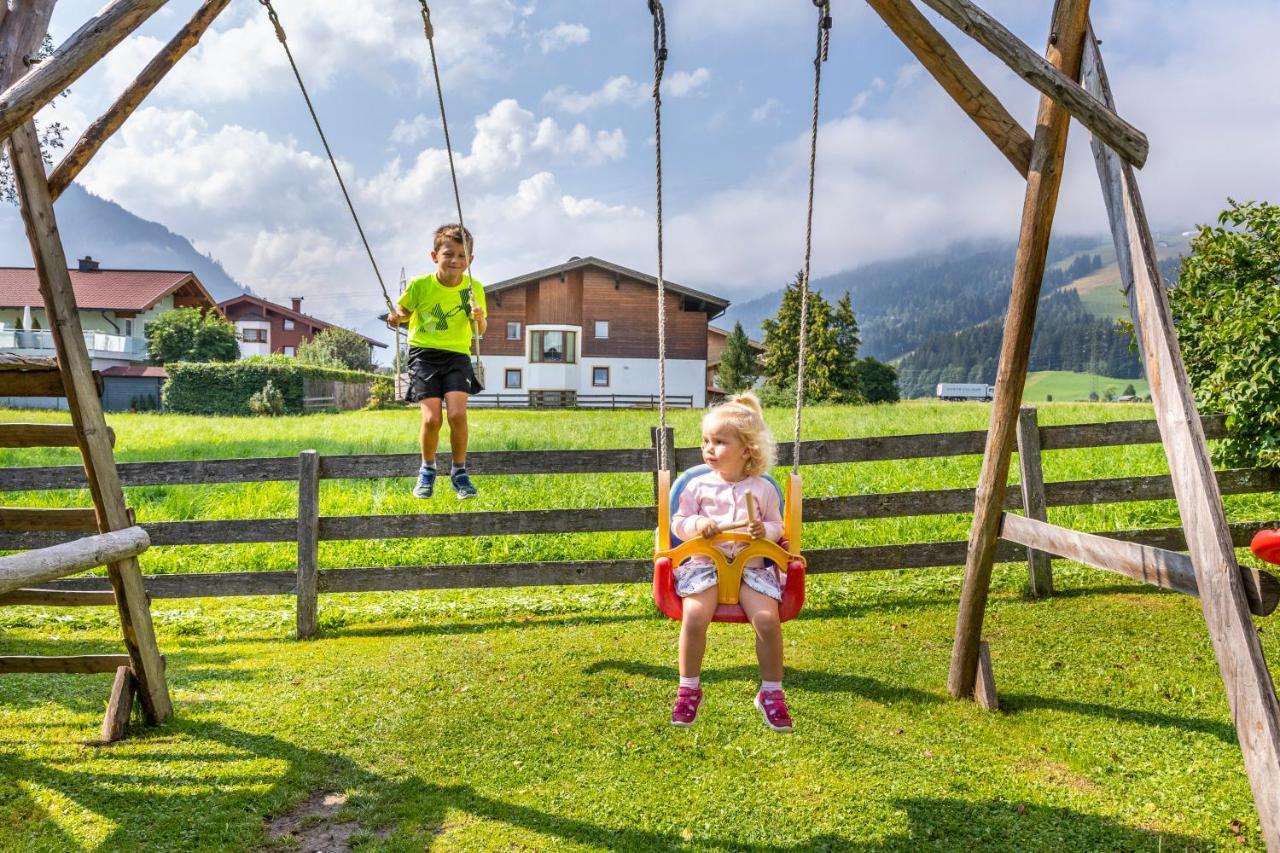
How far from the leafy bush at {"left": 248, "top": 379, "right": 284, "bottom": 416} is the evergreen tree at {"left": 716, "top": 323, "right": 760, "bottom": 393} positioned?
19.4 meters

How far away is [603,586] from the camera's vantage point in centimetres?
800

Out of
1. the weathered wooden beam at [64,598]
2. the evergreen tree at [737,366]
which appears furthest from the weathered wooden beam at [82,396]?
the evergreen tree at [737,366]

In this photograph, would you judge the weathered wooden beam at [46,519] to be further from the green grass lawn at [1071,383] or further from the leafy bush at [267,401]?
the green grass lawn at [1071,383]

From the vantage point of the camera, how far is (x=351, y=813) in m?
3.67

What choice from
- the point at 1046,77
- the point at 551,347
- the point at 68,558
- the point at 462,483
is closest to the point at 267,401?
the point at 551,347

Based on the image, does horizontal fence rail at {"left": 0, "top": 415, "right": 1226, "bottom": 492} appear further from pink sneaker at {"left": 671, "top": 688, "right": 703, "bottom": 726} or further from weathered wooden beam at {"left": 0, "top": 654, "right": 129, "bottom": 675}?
pink sneaker at {"left": 671, "top": 688, "right": 703, "bottom": 726}

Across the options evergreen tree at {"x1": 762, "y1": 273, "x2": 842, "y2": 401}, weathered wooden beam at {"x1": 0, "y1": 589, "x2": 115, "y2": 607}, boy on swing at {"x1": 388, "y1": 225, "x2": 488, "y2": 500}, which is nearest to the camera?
weathered wooden beam at {"x1": 0, "y1": 589, "x2": 115, "y2": 607}

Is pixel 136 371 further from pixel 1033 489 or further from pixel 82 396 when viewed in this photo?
pixel 1033 489

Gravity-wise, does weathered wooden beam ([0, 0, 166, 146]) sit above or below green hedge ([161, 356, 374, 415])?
above

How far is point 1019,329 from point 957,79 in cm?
123

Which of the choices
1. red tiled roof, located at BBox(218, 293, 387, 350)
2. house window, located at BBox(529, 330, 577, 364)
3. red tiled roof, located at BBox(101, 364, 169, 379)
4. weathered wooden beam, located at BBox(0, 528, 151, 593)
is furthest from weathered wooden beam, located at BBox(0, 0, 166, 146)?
red tiled roof, located at BBox(218, 293, 387, 350)

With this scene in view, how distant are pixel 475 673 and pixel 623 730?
1418 millimetres

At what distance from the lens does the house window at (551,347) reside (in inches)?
1203

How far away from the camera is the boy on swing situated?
17.1 feet
